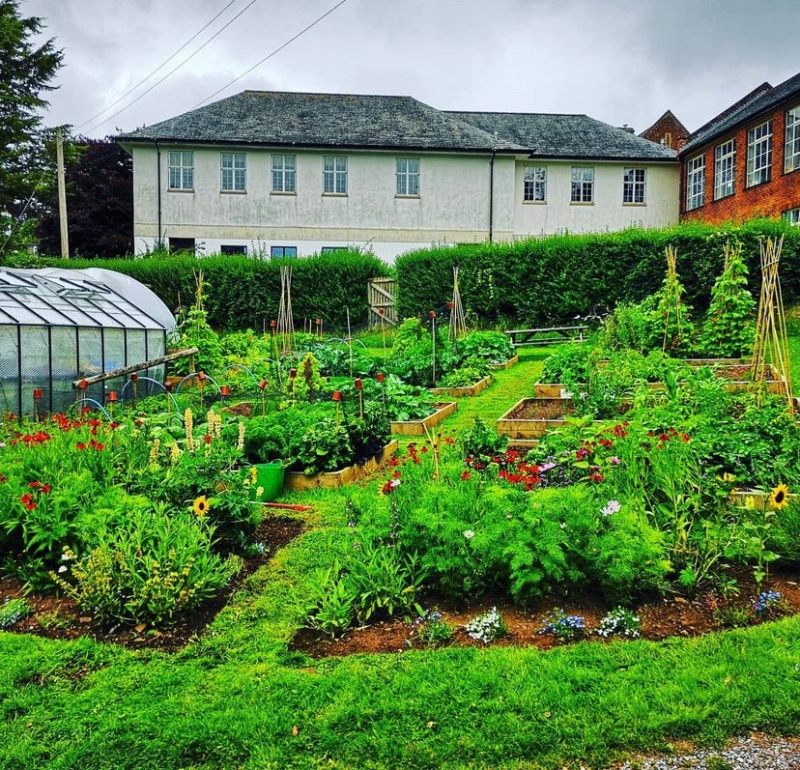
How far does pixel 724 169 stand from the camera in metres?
27.1

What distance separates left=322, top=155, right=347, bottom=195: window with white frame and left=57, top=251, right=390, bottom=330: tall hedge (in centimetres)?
663

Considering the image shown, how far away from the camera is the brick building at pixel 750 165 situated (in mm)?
22750

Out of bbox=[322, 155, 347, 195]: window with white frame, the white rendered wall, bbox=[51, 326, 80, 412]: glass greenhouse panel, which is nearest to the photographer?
bbox=[51, 326, 80, 412]: glass greenhouse panel

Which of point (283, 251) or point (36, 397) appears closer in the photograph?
point (36, 397)

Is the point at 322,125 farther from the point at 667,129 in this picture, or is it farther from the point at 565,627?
the point at 667,129

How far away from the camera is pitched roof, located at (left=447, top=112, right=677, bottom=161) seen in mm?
Answer: 29672

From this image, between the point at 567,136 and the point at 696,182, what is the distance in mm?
5671

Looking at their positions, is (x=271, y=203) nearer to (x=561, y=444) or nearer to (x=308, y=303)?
(x=308, y=303)

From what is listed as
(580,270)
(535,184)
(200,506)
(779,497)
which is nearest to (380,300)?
(580,270)

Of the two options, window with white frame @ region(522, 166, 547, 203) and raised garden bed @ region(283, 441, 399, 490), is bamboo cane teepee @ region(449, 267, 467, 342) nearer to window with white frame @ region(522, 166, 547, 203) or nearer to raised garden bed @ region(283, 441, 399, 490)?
raised garden bed @ region(283, 441, 399, 490)

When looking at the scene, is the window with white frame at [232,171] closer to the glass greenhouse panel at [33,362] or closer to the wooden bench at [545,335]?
the wooden bench at [545,335]

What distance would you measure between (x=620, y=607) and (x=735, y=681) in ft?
2.33

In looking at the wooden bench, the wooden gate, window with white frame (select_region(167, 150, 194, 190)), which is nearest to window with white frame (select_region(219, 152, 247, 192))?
window with white frame (select_region(167, 150, 194, 190))

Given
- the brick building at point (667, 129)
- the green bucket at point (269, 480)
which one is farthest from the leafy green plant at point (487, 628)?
the brick building at point (667, 129)
